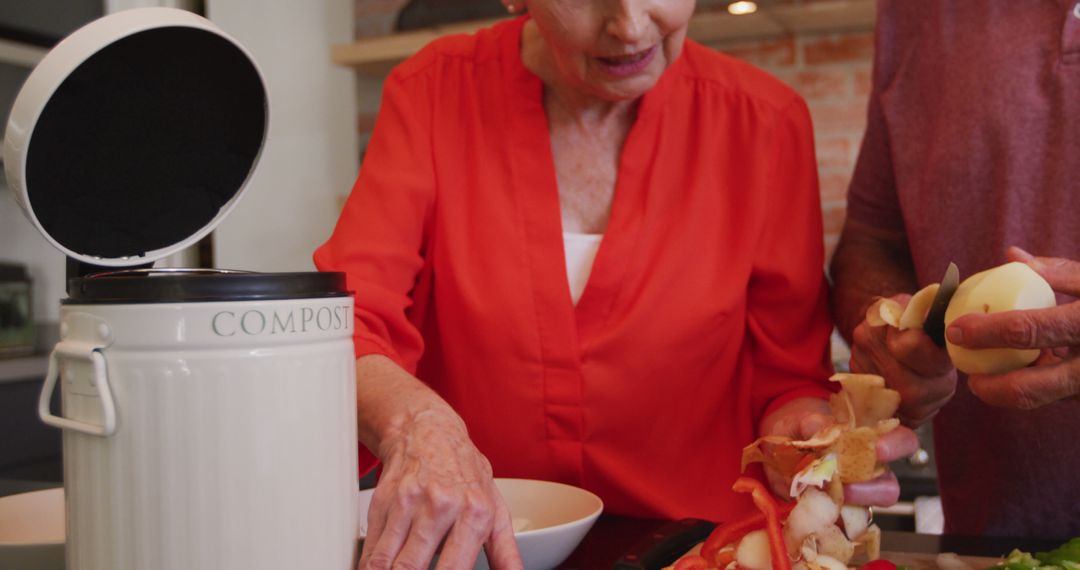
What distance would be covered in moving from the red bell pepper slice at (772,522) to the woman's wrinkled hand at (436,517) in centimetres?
20

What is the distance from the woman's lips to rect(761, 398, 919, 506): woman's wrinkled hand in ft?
1.36

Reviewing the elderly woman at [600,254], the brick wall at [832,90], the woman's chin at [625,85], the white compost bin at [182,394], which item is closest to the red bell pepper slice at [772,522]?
the elderly woman at [600,254]

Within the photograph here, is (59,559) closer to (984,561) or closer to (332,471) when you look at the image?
(332,471)

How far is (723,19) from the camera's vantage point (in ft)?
8.09

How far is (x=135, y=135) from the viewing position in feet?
2.37

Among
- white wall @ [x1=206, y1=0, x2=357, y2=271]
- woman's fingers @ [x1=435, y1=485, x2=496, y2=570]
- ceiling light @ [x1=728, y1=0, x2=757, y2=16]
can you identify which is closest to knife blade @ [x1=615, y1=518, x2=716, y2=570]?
woman's fingers @ [x1=435, y1=485, x2=496, y2=570]

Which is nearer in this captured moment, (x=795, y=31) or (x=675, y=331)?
(x=675, y=331)

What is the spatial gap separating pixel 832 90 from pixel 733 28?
314 mm

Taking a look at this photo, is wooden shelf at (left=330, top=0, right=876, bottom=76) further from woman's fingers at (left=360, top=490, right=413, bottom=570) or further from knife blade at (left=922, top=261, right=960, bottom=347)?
woman's fingers at (left=360, top=490, right=413, bottom=570)

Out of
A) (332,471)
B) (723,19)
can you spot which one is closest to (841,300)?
(332,471)

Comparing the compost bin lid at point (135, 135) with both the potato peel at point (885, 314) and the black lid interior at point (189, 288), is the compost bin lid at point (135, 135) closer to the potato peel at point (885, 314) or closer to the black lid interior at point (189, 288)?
the black lid interior at point (189, 288)

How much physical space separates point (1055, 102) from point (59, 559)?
3.71 ft

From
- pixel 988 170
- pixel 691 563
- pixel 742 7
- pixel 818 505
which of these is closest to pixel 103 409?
pixel 691 563

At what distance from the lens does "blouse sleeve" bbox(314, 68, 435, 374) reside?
1.08 m
